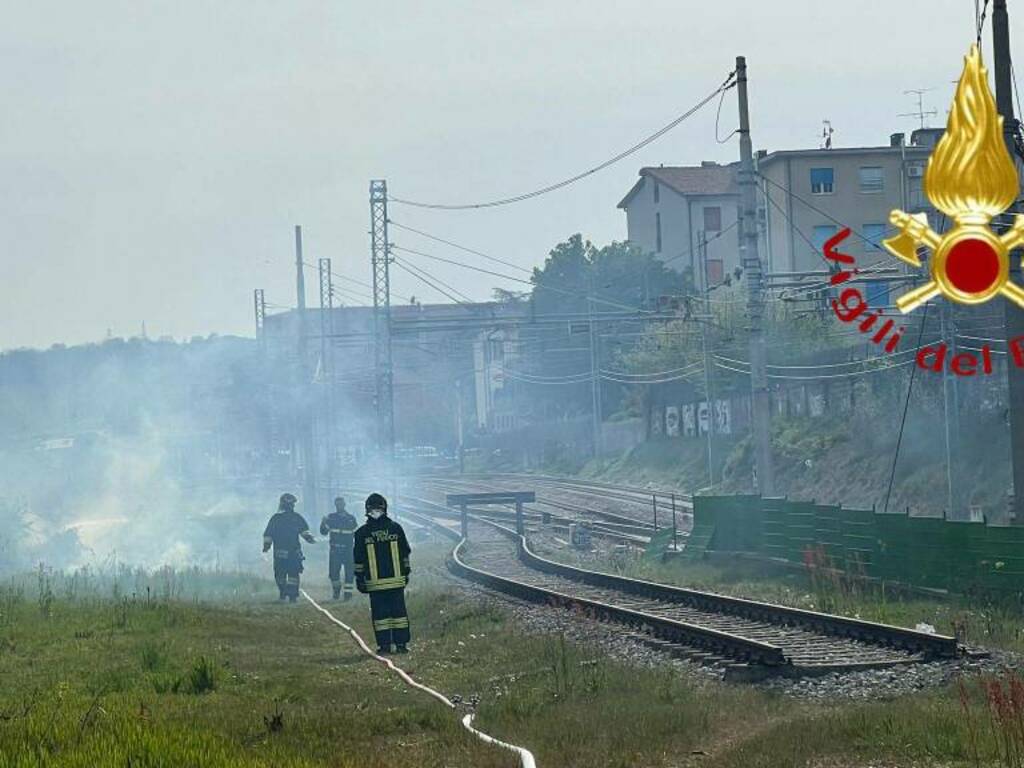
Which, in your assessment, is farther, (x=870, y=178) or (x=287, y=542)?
(x=870, y=178)

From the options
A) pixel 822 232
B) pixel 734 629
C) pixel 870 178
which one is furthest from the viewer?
pixel 870 178

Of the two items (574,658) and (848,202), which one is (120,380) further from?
(574,658)

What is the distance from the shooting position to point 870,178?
257ft

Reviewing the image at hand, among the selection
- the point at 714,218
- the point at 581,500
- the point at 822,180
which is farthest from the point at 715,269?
the point at 581,500

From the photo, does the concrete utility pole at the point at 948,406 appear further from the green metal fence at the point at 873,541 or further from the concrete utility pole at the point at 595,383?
the concrete utility pole at the point at 595,383

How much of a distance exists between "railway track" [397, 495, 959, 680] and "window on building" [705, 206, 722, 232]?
67.2 meters

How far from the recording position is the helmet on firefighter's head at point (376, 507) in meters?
18.6

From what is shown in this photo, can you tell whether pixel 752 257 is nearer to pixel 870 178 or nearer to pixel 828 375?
pixel 828 375

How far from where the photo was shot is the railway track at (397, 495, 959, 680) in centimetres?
1549

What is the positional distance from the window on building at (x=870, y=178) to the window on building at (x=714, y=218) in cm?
1857

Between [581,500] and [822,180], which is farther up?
[822,180]

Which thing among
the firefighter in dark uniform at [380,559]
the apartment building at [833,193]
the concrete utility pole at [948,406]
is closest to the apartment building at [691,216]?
the apartment building at [833,193]

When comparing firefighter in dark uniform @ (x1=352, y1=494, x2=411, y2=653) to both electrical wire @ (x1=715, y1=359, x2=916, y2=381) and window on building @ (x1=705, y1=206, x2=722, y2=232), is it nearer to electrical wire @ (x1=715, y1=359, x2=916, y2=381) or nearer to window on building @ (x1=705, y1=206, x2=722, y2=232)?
electrical wire @ (x1=715, y1=359, x2=916, y2=381)

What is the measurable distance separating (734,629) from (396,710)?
721 cm
